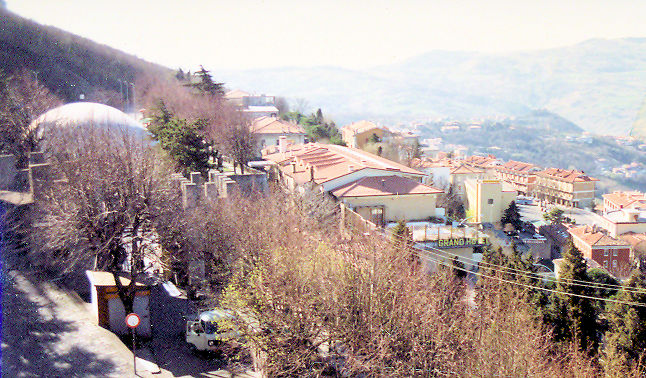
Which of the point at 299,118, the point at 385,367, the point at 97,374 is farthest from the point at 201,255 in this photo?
the point at 299,118

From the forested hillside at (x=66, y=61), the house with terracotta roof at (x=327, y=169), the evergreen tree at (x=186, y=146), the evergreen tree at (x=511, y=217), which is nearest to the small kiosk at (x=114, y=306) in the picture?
the evergreen tree at (x=186, y=146)

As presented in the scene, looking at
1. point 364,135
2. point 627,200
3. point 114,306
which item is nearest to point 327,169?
point 114,306

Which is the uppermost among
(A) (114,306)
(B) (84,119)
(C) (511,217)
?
(B) (84,119)

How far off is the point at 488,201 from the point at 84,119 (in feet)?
85.7

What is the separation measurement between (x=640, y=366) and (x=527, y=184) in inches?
2943

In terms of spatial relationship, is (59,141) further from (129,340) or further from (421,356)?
(421,356)

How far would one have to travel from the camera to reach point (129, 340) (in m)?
12.4

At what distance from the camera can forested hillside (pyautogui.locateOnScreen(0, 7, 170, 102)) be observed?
161 feet

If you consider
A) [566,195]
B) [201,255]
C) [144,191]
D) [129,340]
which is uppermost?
[144,191]

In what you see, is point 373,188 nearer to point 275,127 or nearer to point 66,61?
point 275,127

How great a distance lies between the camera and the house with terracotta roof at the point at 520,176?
3319 inches

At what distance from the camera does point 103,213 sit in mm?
Result: 12555

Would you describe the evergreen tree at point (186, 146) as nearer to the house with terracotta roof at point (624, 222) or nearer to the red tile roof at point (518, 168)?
the house with terracotta roof at point (624, 222)

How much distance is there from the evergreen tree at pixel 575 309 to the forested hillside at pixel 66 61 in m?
42.8
